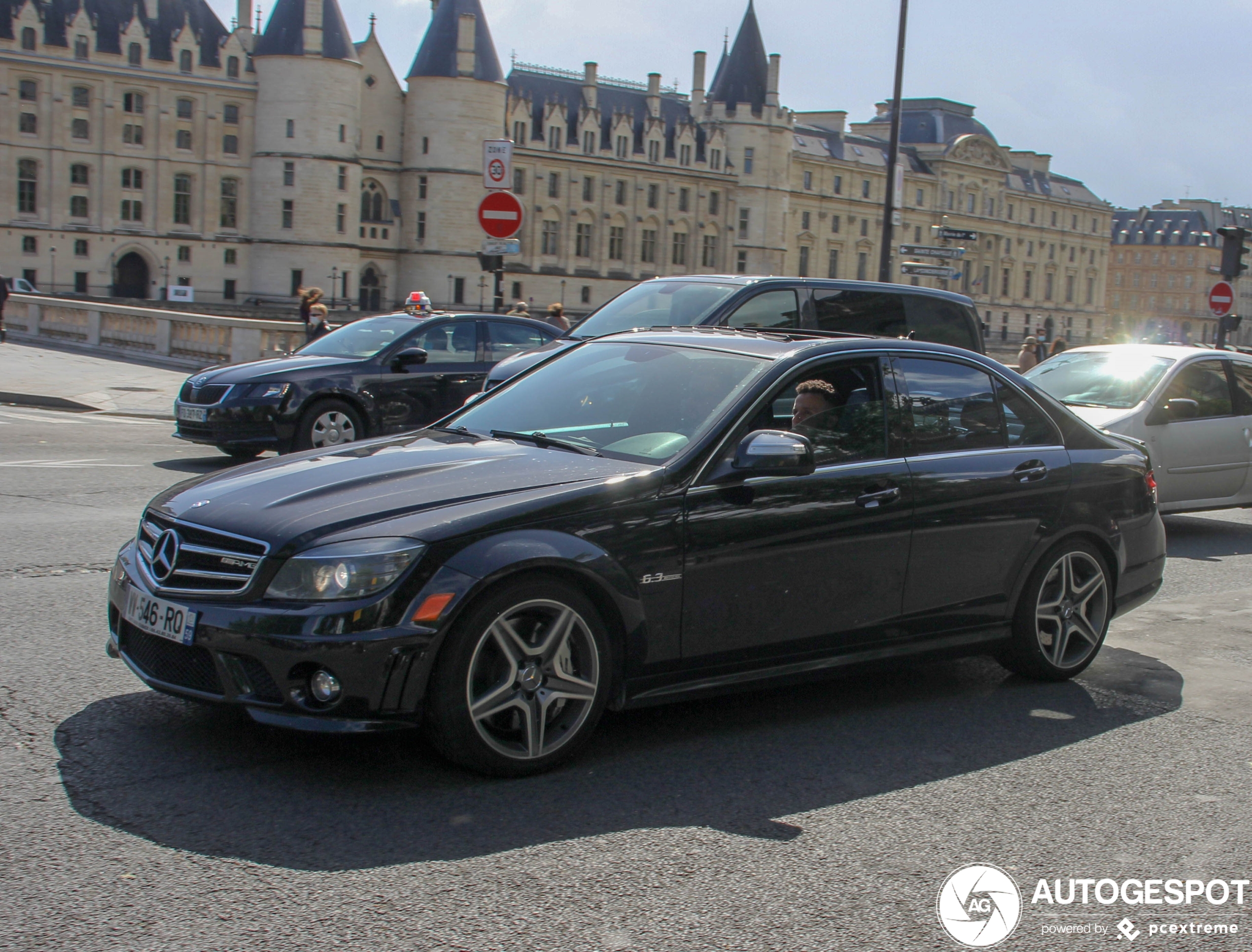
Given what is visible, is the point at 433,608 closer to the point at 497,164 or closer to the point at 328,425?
the point at 328,425

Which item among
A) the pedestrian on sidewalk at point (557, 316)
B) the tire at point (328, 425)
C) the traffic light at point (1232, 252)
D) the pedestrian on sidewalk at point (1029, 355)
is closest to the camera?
the tire at point (328, 425)

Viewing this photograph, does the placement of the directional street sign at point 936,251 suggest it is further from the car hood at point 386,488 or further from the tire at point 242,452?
the car hood at point 386,488

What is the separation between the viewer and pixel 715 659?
4926mm

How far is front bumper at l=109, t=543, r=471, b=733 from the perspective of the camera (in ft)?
13.5

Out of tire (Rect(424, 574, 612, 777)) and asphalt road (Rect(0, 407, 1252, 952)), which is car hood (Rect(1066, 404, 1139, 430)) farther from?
tire (Rect(424, 574, 612, 777))

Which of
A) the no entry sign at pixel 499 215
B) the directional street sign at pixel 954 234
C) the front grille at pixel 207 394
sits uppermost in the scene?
the directional street sign at pixel 954 234

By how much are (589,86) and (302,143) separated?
102 ft

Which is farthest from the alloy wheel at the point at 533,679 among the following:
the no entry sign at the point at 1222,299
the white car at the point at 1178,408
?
the no entry sign at the point at 1222,299

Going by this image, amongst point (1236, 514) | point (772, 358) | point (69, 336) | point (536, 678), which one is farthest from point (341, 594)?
point (69, 336)

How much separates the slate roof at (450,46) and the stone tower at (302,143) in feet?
17.6

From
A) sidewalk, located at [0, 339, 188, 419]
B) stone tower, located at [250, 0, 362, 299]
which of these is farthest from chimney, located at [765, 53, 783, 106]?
sidewalk, located at [0, 339, 188, 419]

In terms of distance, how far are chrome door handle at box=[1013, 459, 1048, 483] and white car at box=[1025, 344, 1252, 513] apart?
5.32 metres

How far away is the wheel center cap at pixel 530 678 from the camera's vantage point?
441 cm

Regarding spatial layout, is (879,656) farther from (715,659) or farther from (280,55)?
Answer: (280,55)
